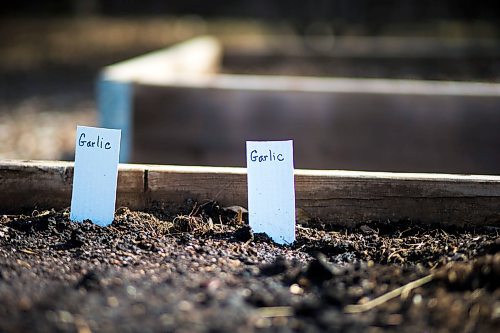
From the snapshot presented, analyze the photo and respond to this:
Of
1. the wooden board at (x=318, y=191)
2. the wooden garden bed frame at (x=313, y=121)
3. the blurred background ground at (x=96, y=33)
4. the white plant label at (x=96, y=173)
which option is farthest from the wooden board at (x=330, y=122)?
the white plant label at (x=96, y=173)

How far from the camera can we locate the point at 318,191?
194 cm

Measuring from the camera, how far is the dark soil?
1230 mm

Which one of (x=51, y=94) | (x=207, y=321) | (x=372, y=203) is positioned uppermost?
(x=51, y=94)

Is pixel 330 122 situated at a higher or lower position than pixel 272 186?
higher

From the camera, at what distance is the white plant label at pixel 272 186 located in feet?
5.92

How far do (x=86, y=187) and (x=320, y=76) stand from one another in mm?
4502

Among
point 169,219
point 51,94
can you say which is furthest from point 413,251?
point 51,94

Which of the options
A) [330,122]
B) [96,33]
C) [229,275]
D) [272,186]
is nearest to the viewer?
[229,275]

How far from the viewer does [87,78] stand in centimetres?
715

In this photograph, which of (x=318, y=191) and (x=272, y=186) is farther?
(x=318, y=191)

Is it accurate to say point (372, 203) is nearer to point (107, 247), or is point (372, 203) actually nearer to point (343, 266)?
point (343, 266)

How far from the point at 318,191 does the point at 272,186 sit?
0.60ft

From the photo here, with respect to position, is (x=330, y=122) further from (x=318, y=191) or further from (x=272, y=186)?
(x=272, y=186)

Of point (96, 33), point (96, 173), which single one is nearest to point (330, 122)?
point (96, 173)
